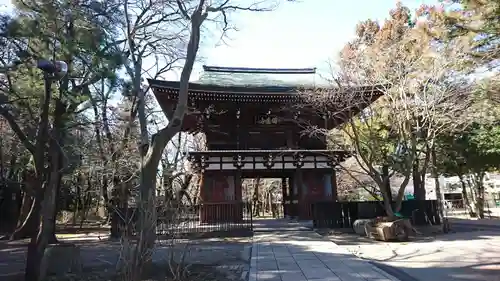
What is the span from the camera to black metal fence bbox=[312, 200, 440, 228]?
1448cm

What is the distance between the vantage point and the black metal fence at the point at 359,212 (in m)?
14.5

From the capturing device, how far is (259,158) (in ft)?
53.2

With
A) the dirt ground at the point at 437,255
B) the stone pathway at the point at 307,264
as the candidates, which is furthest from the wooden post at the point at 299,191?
the stone pathway at the point at 307,264

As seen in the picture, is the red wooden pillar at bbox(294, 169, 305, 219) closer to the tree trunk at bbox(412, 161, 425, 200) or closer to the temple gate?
the temple gate

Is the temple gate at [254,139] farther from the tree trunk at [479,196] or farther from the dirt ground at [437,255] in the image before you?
the tree trunk at [479,196]

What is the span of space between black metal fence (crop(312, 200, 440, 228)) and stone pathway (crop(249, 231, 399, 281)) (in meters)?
3.42

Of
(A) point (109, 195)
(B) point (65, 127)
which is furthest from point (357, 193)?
(B) point (65, 127)

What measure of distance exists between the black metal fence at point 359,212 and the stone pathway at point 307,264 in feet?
11.2

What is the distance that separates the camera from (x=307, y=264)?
7.34 m

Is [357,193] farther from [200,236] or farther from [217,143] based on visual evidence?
[200,236]

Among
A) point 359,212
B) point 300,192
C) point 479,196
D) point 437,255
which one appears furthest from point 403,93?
point 479,196

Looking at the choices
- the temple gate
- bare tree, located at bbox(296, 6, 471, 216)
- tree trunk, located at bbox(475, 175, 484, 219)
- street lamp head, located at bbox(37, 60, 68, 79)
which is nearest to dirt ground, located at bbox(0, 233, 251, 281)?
street lamp head, located at bbox(37, 60, 68, 79)

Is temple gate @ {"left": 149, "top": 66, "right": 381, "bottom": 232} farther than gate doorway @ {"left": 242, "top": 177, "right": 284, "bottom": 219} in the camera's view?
No

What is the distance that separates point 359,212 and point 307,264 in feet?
27.0
